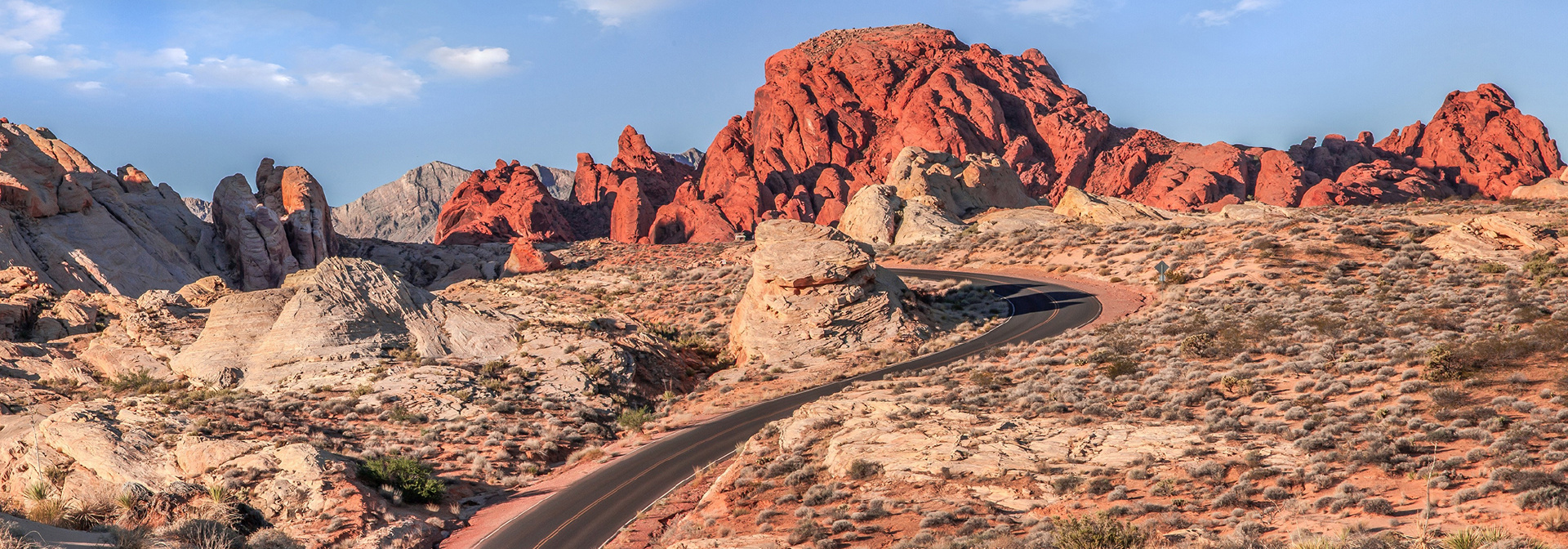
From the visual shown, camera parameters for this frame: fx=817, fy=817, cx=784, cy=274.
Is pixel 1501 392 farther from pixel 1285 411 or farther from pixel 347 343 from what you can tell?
pixel 347 343

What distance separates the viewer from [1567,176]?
297ft

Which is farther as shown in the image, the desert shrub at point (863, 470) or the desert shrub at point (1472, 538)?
the desert shrub at point (863, 470)

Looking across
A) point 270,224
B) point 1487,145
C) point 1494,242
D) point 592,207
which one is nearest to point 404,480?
point 1494,242

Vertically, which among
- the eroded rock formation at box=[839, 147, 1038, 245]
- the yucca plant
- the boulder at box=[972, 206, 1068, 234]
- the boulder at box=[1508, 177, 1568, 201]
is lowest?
the yucca plant

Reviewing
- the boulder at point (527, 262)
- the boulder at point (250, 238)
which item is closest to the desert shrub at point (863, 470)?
the boulder at point (527, 262)

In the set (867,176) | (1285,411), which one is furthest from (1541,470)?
(867,176)

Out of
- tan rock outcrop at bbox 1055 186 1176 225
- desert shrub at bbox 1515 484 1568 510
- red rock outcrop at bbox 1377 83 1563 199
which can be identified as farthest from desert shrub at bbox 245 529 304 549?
red rock outcrop at bbox 1377 83 1563 199

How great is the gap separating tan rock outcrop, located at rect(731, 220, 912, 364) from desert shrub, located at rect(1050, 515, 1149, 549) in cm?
2295

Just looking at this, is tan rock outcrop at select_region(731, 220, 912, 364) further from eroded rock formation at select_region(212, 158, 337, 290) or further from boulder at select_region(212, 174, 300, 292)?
boulder at select_region(212, 174, 300, 292)

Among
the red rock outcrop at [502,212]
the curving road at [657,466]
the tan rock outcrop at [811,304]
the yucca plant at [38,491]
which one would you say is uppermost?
the red rock outcrop at [502,212]

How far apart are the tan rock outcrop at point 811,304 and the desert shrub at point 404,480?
1671 centimetres

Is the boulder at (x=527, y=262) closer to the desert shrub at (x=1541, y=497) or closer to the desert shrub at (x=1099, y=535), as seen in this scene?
the desert shrub at (x=1099, y=535)

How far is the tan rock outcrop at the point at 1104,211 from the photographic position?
68562 mm

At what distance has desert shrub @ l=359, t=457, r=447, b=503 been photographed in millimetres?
22578
